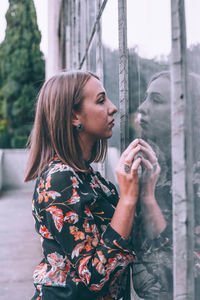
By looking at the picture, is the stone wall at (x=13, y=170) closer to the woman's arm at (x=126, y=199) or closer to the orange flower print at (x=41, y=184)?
the orange flower print at (x=41, y=184)

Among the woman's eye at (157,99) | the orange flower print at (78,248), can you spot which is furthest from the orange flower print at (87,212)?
the woman's eye at (157,99)

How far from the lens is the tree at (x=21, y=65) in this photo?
1755 centimetres

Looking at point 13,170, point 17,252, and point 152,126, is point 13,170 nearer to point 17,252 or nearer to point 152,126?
point 17,252

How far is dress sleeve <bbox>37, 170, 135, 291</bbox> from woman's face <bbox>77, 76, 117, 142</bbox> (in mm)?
279

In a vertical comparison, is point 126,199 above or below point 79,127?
below

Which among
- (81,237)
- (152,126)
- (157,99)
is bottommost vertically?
(81,237)

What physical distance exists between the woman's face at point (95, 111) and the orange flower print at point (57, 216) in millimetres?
386

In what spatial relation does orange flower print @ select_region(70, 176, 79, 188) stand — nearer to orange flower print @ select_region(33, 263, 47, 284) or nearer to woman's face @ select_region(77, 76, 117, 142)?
woman's face @ select_region(77, 76, 117, 142)

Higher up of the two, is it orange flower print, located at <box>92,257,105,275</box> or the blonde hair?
the blonde hair

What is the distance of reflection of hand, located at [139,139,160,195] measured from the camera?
1340 mm

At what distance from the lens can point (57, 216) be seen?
1209mm

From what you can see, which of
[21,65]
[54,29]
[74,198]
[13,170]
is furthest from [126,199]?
[21,65]

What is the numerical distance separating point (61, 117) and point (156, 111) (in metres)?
0.36

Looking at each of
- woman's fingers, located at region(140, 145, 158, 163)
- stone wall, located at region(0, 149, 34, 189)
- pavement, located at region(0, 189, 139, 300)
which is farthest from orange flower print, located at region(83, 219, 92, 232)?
stone wall, located at region(0, 149, 34, 189)
